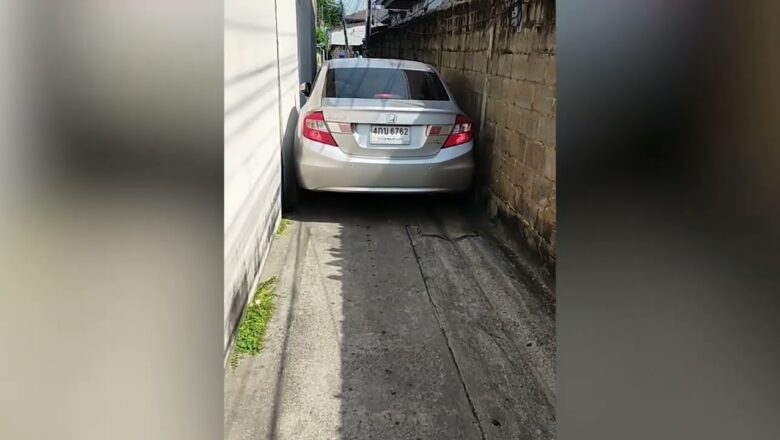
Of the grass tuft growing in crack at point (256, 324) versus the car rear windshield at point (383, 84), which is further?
the car rear windshield at point (383, 84)

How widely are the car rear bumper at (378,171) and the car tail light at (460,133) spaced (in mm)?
47

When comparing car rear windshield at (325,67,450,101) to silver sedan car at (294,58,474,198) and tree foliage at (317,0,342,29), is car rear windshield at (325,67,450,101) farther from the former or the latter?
tree foliage at (317,0,342,29)

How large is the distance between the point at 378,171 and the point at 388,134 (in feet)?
1.14

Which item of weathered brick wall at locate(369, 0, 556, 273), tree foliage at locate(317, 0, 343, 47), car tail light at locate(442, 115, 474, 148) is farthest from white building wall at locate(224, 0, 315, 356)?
tree foliage at locate(317, 0, 343, 47)

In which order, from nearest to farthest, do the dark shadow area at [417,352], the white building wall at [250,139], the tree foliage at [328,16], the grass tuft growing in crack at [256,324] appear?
the dark shadow area at [417,352]
the white building wall at [250,139]
the grass tuft growing in crack at [256,324]
the tree foliage at [328,16]

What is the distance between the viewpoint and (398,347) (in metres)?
3.59

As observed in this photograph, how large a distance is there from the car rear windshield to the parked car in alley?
161 mm

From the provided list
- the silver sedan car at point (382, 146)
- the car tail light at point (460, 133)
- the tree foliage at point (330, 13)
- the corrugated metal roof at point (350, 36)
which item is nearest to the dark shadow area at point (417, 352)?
the silver sedan car at point (382, 146)

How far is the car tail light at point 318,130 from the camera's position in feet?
19.4

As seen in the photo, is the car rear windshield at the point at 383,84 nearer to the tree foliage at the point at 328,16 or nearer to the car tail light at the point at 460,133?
the car tail light at the point at 460,133

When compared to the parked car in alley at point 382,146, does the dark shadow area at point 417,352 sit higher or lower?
lower
